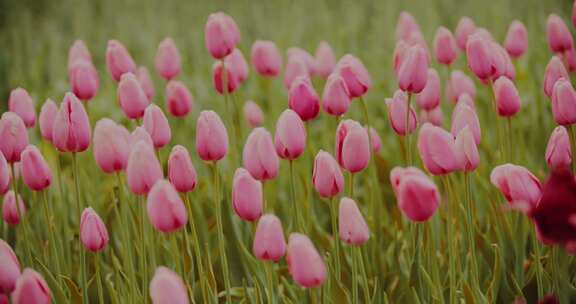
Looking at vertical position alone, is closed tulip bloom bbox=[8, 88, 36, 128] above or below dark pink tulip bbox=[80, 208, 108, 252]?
above

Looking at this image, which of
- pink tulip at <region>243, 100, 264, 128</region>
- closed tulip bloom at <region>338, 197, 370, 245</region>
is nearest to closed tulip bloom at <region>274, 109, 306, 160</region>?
closed tulip bloom at <region>338, 197, 370, 245</region>

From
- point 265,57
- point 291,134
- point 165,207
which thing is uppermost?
point 265,57

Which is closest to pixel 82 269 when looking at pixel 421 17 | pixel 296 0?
pixel 421 17

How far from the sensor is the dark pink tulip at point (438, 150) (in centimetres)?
137

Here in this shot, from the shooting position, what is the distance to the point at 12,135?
165cm

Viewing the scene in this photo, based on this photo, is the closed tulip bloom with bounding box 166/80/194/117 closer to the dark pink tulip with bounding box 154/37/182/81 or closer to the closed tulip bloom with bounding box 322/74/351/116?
the dark pink tulip with bounding box 154/37/182/81

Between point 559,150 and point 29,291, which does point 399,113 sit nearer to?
point 559,150

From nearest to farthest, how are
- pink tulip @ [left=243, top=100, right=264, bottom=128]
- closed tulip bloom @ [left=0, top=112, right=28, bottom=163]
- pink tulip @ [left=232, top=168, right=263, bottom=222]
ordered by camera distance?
pink tulip @ [left=232, top=168, right=263, bottom=222] → closed tulip bloom @ [left=0, top=112, right=28, bottom=163] → pink tulip @ [left=243, top=100, right=264, bottom=128]

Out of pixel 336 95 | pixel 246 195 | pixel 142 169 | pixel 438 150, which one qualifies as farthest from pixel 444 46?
pixel 142 169

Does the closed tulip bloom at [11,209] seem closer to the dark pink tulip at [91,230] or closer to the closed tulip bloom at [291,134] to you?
the dark pink tulip at [91,230]

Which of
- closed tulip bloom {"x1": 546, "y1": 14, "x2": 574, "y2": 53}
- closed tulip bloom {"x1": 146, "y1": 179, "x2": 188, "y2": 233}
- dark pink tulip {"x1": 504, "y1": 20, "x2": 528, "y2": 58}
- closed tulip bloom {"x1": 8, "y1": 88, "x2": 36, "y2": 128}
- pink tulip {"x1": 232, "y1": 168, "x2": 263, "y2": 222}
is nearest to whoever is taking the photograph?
closed tulip bloom {"x1": 146, "y1": 179, "x2": 188, "y2": 233}

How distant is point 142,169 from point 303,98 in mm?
448

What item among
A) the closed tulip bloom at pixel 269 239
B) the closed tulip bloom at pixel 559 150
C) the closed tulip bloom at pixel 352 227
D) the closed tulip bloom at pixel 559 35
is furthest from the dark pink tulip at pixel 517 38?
the closed tulip bloom at pixel 269 239

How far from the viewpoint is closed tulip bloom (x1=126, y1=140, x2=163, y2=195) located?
140cm
